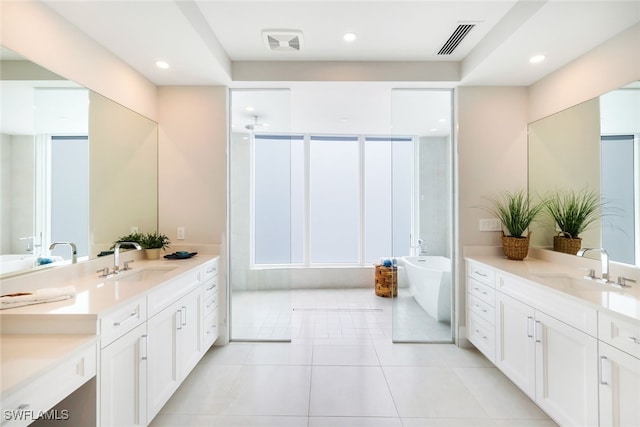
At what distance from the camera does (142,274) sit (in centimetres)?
236

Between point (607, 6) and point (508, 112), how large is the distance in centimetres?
118

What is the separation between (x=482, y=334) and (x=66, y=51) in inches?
154

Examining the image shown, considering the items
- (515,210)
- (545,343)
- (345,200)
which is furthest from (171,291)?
(345,200)

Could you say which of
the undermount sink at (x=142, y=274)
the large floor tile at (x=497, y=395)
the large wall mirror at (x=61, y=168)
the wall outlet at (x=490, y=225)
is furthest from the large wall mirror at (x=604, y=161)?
the large wall mirror at (x=61, y=168)

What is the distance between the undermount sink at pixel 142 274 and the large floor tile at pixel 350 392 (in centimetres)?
152

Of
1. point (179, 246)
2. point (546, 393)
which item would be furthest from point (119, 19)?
point (546, 393)

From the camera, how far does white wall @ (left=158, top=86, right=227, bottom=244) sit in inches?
117

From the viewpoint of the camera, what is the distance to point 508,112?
294cm

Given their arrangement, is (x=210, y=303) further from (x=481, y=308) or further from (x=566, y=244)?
(x=566, y=244)

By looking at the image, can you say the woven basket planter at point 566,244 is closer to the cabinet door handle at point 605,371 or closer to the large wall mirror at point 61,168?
the cabinet door handle at point 605,371

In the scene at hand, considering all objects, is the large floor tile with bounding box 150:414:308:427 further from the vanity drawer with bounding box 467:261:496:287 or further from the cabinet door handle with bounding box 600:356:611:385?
the vanity drawer with bounding box 467:261:496:287

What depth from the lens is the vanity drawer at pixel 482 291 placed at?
2.47 meters

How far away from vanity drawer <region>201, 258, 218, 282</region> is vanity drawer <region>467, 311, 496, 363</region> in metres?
2.54

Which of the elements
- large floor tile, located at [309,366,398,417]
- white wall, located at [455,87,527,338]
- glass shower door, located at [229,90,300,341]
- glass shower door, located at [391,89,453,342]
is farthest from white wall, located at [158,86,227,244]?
white wall, located at [455,87,527,338]
